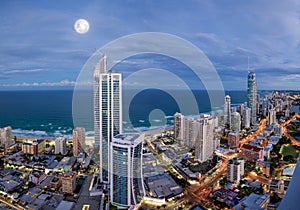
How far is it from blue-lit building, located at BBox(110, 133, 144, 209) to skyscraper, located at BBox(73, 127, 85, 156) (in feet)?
8.39

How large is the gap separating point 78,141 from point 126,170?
2.97m

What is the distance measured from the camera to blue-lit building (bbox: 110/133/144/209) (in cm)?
268

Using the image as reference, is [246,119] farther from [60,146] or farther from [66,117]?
[66,117]

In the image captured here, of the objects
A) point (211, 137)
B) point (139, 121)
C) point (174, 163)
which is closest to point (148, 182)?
point (174, 163)

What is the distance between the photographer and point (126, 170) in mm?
2705

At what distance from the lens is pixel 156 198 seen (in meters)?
3.09

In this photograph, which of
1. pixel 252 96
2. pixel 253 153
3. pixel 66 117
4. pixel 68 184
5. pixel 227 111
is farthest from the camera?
pixel 252 96

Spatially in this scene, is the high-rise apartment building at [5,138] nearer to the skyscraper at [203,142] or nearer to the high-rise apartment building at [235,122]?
the skyscraper at [203,142]

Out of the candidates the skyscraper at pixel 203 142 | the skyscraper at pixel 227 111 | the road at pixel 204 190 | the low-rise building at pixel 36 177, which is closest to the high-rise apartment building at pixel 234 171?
the road at pixel 204 190

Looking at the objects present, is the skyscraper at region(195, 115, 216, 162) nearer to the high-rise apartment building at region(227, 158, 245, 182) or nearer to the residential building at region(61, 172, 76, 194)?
the high-rise apartment building at region(227, 158, 245, 182)

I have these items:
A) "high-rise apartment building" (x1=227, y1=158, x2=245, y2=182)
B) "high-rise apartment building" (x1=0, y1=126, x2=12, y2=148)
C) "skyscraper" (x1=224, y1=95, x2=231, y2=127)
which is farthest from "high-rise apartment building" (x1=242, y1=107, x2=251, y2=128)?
"high-rise apartment building" (x1=0, y1=126, x2=12, y2=148)

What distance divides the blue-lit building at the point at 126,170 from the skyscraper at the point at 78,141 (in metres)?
2.56

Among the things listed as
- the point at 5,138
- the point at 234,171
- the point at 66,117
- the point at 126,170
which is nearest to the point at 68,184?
the point at 126,170

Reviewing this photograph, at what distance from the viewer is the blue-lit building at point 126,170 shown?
2676 mm
